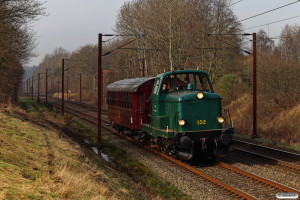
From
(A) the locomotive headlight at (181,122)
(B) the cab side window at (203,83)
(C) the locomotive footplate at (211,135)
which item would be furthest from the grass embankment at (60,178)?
(B) the cab side window at (203,83)

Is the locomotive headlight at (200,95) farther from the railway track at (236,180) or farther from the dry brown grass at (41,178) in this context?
the dry brown grass at (41,178)

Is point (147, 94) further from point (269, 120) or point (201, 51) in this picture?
point (201, 51)

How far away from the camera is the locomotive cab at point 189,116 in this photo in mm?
11805

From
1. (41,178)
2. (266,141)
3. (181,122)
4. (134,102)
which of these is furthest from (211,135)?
(266,141)

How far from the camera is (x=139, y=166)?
492 inches

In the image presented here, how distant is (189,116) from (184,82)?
68.3 inches

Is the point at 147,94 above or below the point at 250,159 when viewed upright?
above

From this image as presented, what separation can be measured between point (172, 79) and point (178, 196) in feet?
17.2

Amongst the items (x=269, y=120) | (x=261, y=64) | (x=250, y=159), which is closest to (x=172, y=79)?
(x=250, y=159)

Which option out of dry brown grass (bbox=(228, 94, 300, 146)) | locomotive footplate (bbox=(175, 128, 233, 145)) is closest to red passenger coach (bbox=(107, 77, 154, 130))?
locomotive footplate (bbox=(175, 128, 233, 145))

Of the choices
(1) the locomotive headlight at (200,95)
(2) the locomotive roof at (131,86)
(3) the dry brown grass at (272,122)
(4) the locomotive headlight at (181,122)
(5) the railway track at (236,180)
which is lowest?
(5) the railway track at (236,180)

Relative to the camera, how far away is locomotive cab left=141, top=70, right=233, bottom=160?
11.8 meters

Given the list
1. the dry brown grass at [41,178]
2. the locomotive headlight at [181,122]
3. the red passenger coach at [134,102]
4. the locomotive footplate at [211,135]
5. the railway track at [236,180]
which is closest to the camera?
the dry brown grass at [41,178]

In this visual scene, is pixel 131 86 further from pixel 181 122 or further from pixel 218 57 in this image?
pixel 218 57
